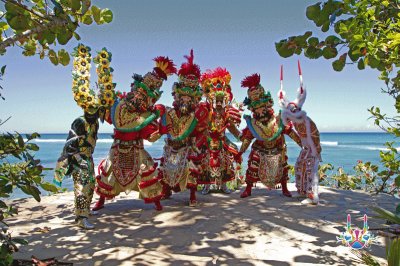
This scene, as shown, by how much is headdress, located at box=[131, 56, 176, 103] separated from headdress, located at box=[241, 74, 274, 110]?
1533 mm

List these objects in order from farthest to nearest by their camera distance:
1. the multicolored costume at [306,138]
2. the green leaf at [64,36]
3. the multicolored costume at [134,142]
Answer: the multicolored costume at [306,138] → the multicolored costume at [134,142] → the green leaf at [64,36]

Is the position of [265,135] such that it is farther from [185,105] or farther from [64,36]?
[64,36]

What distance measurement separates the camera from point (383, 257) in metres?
3.78

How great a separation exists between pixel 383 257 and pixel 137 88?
410 centimetres

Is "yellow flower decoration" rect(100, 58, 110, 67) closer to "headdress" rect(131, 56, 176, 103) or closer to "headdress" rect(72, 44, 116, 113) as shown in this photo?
"headdress" rect(72, 44, 116, 113)

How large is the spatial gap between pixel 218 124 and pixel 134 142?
1997 mm

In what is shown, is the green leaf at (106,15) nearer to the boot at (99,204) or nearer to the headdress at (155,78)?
the headdress at (155,78)

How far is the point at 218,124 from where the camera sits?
7000 mm

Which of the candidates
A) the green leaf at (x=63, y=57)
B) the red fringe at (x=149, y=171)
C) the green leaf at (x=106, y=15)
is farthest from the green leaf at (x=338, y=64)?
the red fringe at (x=149, y=171)

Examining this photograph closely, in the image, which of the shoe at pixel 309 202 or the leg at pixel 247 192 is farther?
the leg at pixel 247 192

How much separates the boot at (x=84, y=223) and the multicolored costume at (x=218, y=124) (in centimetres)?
256

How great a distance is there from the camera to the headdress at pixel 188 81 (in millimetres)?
6086

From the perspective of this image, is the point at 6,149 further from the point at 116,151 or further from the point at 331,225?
the point at 331,225

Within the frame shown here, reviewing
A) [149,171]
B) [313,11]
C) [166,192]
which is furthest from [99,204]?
[313,11]
